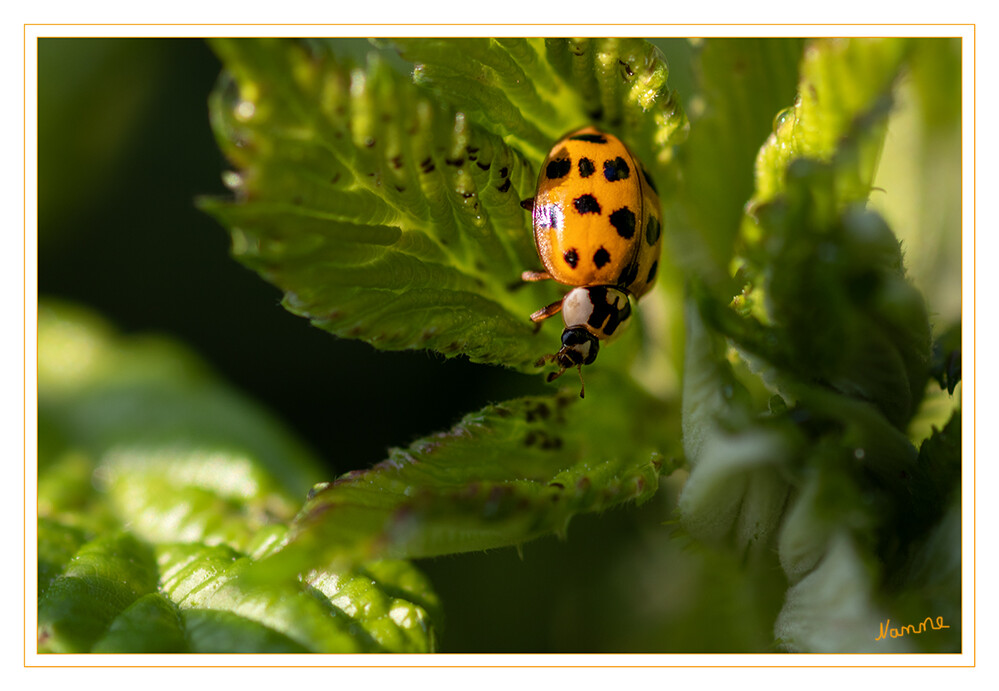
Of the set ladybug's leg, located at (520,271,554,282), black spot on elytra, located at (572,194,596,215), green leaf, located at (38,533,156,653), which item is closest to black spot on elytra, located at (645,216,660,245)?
black spot on elytra, located at (572,194,596,215)

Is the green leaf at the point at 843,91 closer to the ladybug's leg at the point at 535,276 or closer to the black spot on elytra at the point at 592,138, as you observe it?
the black spot on elytra at the point at 592,138

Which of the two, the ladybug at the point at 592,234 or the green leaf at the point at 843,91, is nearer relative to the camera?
the green leaf at the point at 843,91

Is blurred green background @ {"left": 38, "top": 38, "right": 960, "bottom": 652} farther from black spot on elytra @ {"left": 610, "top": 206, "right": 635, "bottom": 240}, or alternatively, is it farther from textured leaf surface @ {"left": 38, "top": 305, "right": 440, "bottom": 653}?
black spot on elytra @ {"left": 610, "top": 206, "right": 635, "bottom": 240}

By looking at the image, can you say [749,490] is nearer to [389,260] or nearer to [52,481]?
[389,260]

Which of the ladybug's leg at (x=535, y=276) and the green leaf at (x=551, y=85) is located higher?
the green leaf at (x=551, y=85)

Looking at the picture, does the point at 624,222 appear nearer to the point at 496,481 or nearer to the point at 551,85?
the point at 551,85

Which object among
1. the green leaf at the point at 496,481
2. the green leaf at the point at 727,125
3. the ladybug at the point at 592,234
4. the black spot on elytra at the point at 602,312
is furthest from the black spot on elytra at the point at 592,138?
the green leaf at the point at 496,481

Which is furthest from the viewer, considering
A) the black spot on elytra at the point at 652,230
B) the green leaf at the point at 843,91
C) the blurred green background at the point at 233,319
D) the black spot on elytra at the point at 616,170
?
the blurred green background at the point at 233,319
